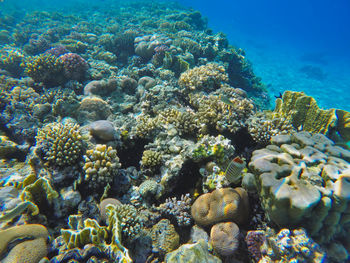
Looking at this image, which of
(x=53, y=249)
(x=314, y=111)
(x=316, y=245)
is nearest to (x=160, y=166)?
(x=53, y=249)

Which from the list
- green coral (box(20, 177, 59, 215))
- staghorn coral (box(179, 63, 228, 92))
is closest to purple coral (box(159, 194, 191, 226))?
green coral (box(20, 177, 59, 215))

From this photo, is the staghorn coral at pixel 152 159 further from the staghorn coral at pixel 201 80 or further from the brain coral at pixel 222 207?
the staghorn coral at pixel 201 80

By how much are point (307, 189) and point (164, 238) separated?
2.61 m

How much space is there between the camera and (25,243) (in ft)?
6.96

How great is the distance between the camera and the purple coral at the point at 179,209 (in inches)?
139

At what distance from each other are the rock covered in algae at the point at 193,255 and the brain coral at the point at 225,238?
19 centimetres

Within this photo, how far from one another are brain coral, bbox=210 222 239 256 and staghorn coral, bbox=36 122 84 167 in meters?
3.23

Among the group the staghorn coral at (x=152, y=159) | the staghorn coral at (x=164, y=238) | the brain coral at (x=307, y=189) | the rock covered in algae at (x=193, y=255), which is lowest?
the staghorn coral at (x=164, y=238)

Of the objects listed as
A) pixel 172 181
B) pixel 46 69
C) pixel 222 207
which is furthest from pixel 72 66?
pixel 222 207

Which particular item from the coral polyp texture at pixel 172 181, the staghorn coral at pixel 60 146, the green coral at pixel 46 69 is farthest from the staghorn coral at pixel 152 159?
the green coral at pixel 46 69

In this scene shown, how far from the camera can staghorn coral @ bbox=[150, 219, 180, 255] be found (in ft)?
10.3

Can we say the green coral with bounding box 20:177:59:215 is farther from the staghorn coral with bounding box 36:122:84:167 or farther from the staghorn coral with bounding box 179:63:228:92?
the staghorn coral with bounding box 179:63:228:92

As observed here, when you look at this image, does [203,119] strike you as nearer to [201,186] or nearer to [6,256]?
[201,186]

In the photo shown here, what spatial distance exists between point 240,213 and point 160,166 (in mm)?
2024
